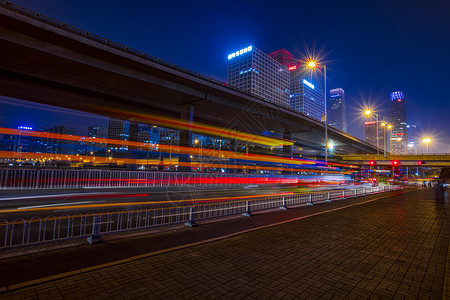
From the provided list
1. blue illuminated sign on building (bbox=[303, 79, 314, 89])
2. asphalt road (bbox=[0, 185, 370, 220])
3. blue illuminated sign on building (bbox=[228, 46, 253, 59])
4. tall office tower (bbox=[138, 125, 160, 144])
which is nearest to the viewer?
asphalt road (bbox=[0, 185, 370, 220])

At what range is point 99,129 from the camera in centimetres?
2300

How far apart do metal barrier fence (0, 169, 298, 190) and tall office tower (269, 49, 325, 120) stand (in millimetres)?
156798

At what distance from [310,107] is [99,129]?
173130mm

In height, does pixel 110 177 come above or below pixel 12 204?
above

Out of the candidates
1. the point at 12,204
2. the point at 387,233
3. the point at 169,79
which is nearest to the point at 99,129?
the point at 169,79

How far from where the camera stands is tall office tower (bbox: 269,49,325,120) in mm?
170000

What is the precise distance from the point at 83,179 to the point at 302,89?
17669 centimetres

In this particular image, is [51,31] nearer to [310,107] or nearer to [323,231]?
[323,231]

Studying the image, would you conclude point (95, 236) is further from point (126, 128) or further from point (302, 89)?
point (302, 89)

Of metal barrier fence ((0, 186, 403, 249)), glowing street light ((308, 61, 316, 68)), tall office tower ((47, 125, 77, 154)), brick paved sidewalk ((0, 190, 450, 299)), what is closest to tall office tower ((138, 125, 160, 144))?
tall office tower ((47, 125, 77, 154))

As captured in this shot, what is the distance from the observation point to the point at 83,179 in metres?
16.3

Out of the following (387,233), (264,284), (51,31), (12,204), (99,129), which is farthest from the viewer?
(99,129)

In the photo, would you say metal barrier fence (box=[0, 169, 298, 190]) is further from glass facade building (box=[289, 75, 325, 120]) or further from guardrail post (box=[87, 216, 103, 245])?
glass facade building (box=[289, 75, 325, 120])

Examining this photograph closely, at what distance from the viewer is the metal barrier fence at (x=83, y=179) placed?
45.8 ft
